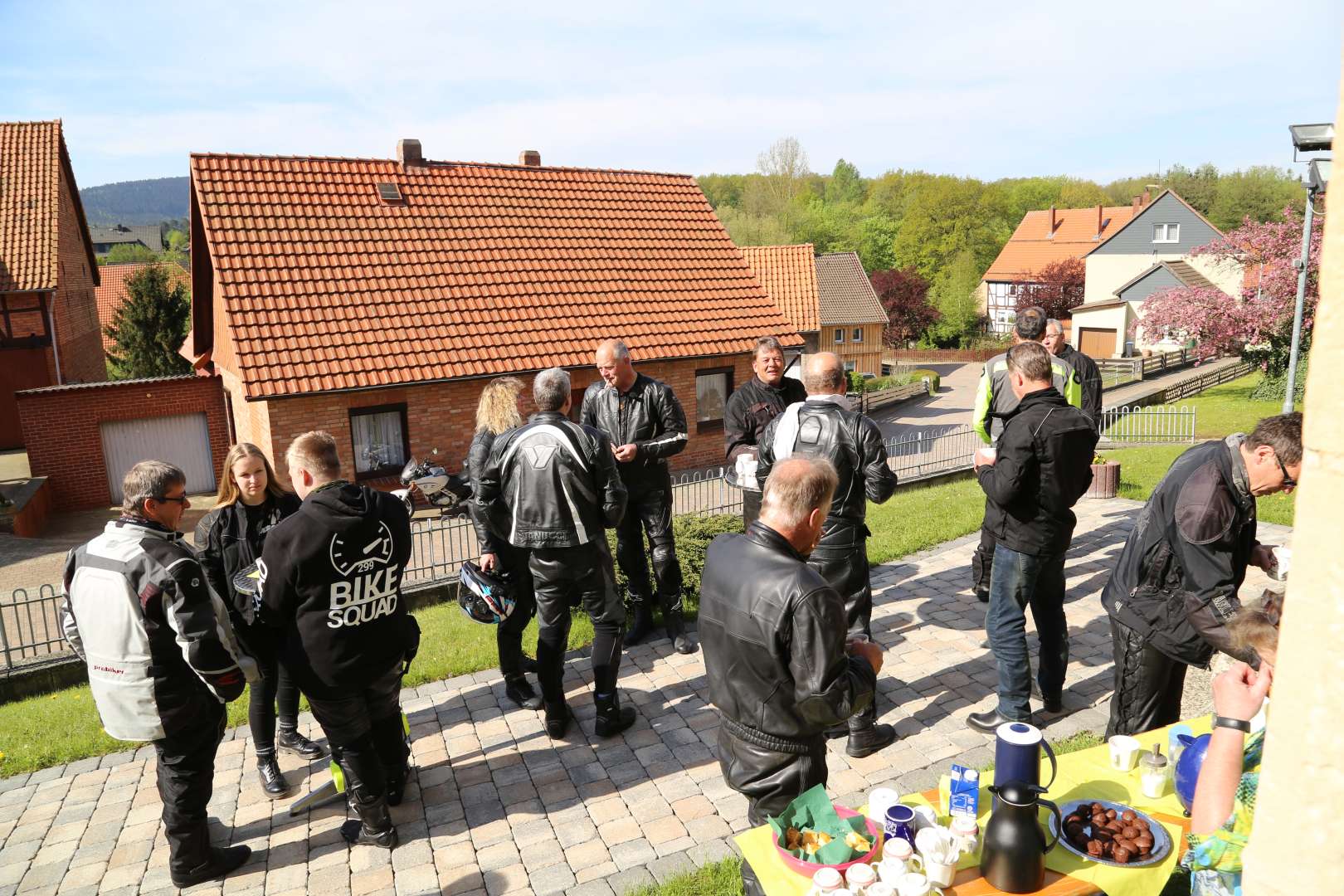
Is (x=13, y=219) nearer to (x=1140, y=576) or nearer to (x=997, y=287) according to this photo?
(x=1140, y=576)

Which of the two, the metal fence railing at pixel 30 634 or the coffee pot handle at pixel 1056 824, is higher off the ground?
the coffee pot handle at pixel 1056 824

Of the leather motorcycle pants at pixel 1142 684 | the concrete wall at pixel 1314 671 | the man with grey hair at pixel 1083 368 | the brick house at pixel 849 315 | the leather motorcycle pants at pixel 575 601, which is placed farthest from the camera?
the brick house at pixel 849 315

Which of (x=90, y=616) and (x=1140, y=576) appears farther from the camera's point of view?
(x=1140, y=576)

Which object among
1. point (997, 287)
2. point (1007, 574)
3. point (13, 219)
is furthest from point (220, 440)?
point (997, 287)

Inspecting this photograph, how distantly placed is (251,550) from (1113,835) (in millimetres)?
4493

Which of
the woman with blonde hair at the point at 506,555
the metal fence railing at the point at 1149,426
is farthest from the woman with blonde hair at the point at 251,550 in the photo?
the metal fence railing at the point at 1149,426

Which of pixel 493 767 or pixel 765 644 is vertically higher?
pixel 765 644

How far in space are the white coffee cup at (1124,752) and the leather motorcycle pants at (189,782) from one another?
418 cm

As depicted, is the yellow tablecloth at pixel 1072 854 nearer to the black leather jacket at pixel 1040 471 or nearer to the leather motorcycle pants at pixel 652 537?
the black leather jacket at pixel 1040 471

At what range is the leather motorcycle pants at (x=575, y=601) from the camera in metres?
5.46

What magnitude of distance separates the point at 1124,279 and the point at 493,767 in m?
54.2

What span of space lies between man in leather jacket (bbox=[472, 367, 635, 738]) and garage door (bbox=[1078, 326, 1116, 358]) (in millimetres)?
47974

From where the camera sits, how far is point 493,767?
18.0 ft

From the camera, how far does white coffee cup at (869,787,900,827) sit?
3.35 meters
